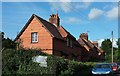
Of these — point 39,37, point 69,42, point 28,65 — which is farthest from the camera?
point 69,42

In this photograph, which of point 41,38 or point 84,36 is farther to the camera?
point 84,36

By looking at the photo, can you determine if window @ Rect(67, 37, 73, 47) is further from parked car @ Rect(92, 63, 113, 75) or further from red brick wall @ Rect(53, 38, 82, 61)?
parked car @ Rect(92, 63, 113, 75)

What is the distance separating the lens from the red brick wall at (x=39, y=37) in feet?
153

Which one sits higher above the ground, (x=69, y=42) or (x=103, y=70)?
(x=69, y=42)

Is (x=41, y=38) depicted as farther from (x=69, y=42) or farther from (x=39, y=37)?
(x=69, y=42)

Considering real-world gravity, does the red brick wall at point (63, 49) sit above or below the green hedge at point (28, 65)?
above

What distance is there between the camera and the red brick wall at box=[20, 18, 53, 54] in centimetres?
4651

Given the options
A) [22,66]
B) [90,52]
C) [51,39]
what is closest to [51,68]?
[22,66]

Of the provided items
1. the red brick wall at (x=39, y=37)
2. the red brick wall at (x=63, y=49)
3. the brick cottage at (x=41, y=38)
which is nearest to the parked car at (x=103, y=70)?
the brick cottage at (x=41, y=38)

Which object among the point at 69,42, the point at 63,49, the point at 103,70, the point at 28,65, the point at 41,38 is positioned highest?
the point at 41,38

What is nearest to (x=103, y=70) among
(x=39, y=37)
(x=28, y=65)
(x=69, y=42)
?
(x=28, y=65)

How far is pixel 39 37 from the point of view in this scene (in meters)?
47.2

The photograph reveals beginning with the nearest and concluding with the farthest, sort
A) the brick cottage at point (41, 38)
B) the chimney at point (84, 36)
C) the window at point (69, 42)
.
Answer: the brick cottage at point (41, 38)
the window at point (69, 42)
the chimney at point (84, 36)

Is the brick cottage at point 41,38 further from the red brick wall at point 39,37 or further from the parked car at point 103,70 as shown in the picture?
the parked car at point 103,70
